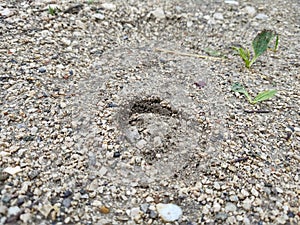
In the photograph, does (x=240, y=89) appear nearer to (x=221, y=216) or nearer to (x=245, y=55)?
(x=245, y=55)

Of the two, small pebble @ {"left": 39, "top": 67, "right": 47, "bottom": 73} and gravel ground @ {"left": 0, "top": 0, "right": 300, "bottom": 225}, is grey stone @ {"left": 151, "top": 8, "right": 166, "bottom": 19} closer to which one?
gravel ground @ {"left": 0, "top": 0, "right": 300, "bottom": 225}

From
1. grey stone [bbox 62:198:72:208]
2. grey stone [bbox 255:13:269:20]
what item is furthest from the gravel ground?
grey stone [bbox 255:13:269:20]

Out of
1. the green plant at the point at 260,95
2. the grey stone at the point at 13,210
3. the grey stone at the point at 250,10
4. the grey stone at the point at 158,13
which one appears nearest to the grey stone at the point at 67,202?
the grey stone at the point at 13,210

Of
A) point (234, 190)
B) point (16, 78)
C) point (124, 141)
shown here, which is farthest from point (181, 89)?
point (16, 78)

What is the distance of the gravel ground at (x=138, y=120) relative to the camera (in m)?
1.53

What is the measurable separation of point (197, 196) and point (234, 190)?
0.50 ft

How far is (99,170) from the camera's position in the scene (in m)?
1.62

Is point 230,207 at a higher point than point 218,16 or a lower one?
lower

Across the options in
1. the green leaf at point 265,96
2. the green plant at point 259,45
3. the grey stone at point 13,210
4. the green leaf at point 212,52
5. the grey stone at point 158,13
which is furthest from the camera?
the grey stone at point 158,13

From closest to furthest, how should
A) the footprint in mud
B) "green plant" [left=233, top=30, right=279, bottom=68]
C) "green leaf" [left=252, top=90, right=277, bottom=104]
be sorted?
1. the footprint in mud
2. "green leaf" [left=252, top=90, right=277, bottom=104]
3. "green plant" [left=233, top=30, right=279, bottom=68]

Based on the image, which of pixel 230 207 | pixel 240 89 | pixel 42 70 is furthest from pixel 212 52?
pixel 230 207

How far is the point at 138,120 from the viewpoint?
72.2 inches

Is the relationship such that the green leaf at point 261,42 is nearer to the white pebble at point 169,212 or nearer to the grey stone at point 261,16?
the grey stone at point 261,16

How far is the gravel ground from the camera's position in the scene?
153 centimetres
